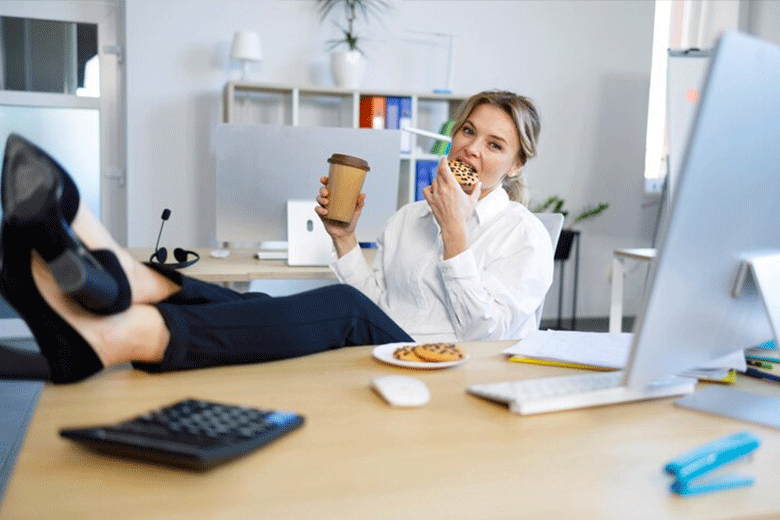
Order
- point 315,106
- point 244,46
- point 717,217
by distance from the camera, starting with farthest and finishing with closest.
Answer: point 315,106, point 244,46, point 717,217

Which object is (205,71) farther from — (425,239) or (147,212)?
(425,239)

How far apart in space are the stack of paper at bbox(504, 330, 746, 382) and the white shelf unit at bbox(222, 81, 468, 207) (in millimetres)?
3309

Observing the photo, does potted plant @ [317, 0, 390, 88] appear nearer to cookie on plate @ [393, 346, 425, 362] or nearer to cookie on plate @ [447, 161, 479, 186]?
cookie on plate @ [447, 161, 479, 186]

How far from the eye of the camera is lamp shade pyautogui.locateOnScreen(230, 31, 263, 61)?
4367mm

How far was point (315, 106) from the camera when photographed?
482cm

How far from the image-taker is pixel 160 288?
1.10 metres

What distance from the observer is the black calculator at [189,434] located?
0.70 m

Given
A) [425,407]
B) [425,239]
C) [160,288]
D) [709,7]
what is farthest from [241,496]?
[709,7]

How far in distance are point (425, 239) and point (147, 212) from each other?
313cm

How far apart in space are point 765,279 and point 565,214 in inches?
162

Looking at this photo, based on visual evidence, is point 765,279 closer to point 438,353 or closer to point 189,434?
point 438,353

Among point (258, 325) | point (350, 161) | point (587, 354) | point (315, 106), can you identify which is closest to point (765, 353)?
point (587, 354)

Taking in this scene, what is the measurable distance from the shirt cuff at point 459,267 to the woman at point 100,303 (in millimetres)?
508

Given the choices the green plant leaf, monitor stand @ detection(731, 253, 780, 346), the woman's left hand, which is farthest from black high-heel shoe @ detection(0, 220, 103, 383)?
the green plant leaf
